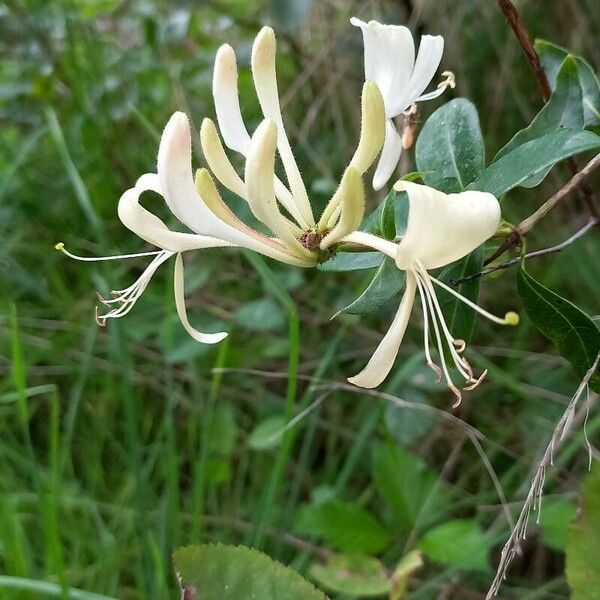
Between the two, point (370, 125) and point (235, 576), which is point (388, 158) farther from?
point (235, 576)

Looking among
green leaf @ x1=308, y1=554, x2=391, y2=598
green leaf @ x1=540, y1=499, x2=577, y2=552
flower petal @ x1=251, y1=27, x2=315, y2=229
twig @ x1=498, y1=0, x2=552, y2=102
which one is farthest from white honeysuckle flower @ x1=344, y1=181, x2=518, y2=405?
green leaf @ x1=540, y1=499, x2=577, y2=552

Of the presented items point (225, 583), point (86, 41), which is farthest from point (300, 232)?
point (86, 41)

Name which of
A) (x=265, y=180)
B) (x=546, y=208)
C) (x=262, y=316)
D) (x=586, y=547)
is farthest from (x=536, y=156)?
(x=262, y=316)

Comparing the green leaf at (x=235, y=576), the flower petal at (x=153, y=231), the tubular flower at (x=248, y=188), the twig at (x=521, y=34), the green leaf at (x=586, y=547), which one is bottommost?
the green leaf at (x=235, y=576)

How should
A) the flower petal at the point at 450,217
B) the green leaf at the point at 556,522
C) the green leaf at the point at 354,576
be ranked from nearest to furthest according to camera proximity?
the flower petal at the point at 450,217
the green leaf at the point at 354,576
the green leaf at the point at 556,522

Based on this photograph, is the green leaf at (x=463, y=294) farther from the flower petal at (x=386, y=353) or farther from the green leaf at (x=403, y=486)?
the green leaf at (x=403, y=486)

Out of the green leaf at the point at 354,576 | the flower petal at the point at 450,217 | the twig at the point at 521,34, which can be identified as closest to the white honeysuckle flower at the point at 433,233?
the flower petal at the point at 450,217

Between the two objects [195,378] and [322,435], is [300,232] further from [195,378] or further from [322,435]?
[322,435]
